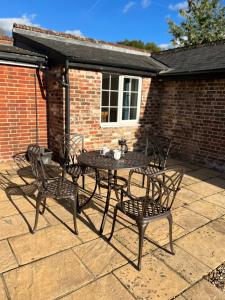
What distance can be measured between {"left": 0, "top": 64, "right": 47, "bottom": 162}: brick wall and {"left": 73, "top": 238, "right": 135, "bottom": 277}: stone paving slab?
3.66 m

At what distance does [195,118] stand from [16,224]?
500 cm

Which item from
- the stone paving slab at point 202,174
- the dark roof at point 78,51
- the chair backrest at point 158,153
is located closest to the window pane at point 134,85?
the dark roof at point 78,51

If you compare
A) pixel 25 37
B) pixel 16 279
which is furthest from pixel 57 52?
pixel 16 279

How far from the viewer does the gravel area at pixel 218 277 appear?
2.12 m

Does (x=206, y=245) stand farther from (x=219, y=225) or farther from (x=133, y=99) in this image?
(x=133, y=99)

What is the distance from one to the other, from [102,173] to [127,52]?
4651 millimetres

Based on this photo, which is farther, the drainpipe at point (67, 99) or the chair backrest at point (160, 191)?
the drainpipe at point (67, 99)

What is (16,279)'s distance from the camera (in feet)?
6.73

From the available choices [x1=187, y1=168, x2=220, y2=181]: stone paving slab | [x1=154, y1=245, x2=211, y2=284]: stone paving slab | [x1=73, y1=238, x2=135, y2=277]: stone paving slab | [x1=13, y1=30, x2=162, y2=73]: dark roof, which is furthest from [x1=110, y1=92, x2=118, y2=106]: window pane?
[x1=154, y1=245, x2=211, y2=284]: stone paving slab

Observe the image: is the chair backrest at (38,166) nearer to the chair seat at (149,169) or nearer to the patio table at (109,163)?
the patio table at (109,163)

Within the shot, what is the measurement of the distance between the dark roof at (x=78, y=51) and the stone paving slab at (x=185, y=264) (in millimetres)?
4004

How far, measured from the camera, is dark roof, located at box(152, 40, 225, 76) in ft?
18.1

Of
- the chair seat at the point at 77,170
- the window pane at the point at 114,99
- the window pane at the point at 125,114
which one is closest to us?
the chair seat at the point at 77,170

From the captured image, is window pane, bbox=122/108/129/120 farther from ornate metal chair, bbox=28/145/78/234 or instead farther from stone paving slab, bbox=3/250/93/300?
stone paving slab, bbox=3/250/93/300
